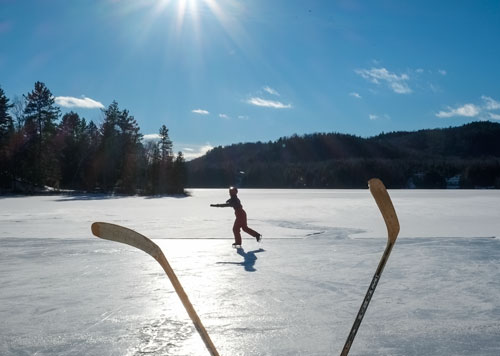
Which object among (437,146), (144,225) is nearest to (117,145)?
(144,225)

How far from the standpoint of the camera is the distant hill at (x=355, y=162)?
117 meters

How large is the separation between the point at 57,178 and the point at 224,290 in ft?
158

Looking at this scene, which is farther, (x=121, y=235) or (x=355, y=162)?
(x=355, y=162)

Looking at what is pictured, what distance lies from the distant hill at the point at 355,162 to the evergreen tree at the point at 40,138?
73496mm

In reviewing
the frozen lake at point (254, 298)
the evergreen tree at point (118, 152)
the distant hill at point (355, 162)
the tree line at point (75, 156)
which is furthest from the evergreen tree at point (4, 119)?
the distant hill at point (355, 162)

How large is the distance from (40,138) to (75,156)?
11130 mm

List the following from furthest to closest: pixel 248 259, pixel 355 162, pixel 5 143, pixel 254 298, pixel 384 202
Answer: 1. pixel 355 162
2. pixel 5 143
3. pixel 248 259
4. pixel 254 298
5. pixel 384 202

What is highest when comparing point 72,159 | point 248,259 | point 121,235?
point 72,159

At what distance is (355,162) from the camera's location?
131250 millimetres

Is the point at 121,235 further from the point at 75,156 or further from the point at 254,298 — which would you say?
the point at 75,156

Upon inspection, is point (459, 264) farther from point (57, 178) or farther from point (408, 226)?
point (57, 178)

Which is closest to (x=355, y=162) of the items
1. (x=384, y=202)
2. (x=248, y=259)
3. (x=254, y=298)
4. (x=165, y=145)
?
(x=165, y=145)

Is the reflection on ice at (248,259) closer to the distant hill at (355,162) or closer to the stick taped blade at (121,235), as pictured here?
the stick taped blade at (121,235)

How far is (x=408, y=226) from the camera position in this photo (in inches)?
508
